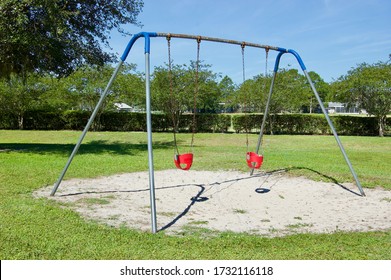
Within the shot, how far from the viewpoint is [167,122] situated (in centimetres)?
2166

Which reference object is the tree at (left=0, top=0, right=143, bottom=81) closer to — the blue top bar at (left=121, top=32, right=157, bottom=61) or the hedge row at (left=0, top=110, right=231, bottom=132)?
the blue top bar at (left=121, top=32, right=157, bottom=61)

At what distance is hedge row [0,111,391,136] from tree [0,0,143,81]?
9.98 m

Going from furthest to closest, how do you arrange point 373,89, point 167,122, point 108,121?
point 108,121 → point 167,122 → point 373,89

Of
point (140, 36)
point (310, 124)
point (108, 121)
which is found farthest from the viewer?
point (108, 121)

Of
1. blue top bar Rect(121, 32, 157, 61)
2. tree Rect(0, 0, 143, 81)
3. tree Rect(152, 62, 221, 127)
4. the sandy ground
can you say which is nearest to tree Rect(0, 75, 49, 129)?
tree Rect(152, 62, 221, 127)

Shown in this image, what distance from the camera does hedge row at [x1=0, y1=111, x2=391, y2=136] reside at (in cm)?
2110

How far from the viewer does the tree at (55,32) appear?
29.8ft

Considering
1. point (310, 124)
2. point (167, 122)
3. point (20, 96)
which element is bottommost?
point (310, 124)

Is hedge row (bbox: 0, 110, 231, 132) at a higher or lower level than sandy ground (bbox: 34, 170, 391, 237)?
higher

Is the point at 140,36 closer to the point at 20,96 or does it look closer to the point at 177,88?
the point at 177,88

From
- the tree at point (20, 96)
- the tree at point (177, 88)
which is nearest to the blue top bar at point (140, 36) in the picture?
the tree at point (177, 88)

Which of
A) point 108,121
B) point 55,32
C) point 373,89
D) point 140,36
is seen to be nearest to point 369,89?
point 373,89

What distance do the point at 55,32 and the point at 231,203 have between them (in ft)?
22.9
